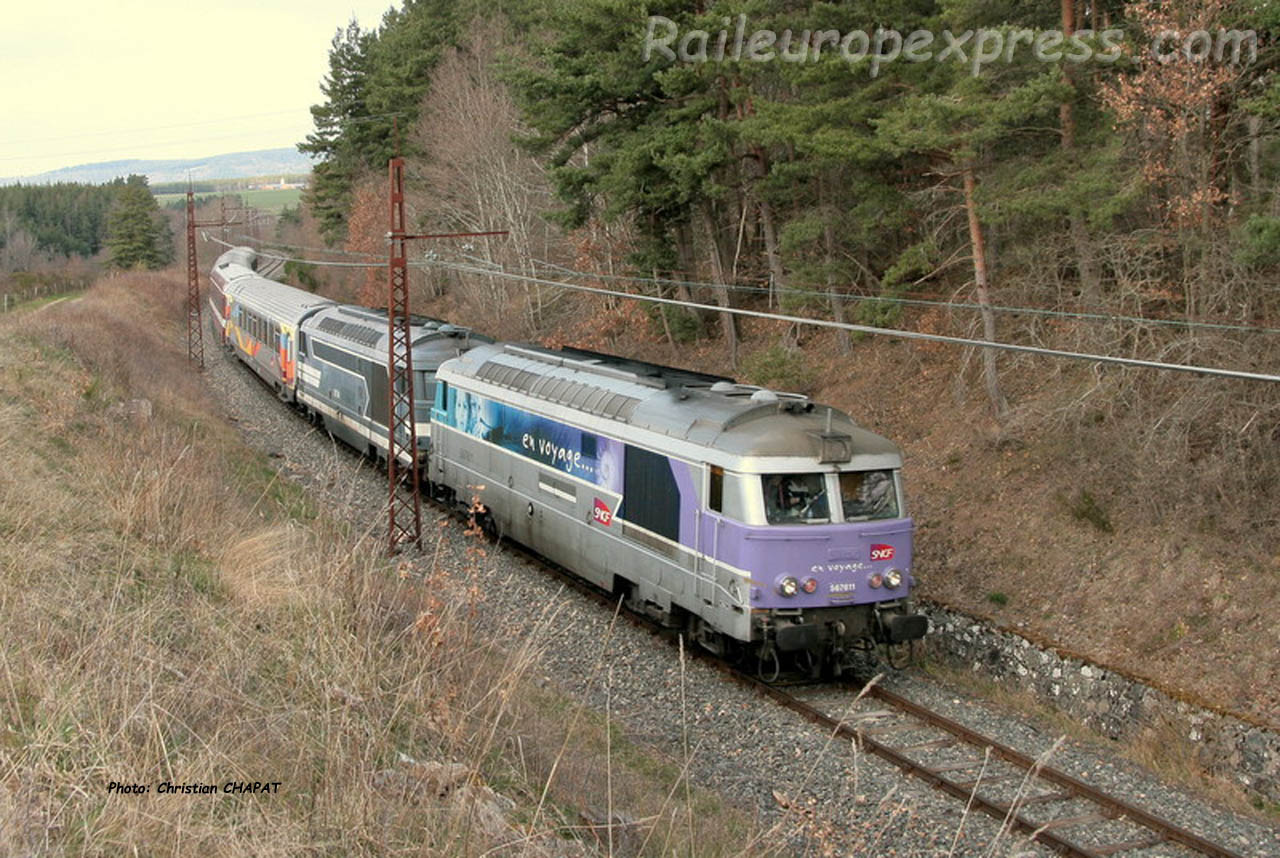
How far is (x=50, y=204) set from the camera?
398 feet

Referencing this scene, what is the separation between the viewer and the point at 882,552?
12.3 meters

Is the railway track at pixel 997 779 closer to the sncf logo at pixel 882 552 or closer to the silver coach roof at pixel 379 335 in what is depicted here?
the sncf logo at pixel 882 552

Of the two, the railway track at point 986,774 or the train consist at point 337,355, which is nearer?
the railway track at point 986,774

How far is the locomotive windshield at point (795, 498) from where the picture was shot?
11859 millimetres

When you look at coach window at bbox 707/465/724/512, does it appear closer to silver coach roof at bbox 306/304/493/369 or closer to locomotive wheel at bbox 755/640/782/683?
locomotive wheel at bbox 755/640/782/683

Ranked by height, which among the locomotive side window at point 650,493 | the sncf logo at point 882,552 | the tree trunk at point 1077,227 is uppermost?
the tree trunk at point 1077,227

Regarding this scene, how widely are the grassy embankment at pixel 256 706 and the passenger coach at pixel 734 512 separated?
2.19 m

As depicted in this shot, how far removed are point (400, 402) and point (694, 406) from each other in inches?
328

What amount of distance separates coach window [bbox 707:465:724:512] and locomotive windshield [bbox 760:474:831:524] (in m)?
0.52

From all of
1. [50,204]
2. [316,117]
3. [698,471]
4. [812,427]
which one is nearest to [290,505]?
[698,471]

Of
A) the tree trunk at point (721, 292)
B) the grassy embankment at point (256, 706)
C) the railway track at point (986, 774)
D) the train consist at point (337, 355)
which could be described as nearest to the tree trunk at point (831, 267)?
the tree trunk at point (721, 292)

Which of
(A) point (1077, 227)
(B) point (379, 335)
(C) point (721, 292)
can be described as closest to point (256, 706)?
(A) point (1077, 227)

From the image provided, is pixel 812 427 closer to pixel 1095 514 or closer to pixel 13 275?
pixel 1095 514
